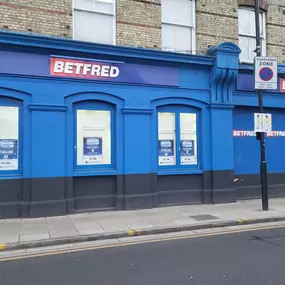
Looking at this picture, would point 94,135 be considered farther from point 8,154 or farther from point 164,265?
point 164,265

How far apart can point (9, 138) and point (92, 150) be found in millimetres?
2341

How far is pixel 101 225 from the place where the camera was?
8055 mm

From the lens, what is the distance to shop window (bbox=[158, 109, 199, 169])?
10.9 meters

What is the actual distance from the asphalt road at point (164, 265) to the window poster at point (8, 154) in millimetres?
3926

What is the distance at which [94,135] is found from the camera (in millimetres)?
10055

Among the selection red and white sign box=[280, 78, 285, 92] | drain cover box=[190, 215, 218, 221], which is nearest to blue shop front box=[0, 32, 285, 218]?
red and white sign box=[280, 78, 285, 92]

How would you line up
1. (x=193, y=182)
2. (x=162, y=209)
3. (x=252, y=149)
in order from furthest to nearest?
(x=252, y=149) → (x=193, y=182) → (x=162, y=209)

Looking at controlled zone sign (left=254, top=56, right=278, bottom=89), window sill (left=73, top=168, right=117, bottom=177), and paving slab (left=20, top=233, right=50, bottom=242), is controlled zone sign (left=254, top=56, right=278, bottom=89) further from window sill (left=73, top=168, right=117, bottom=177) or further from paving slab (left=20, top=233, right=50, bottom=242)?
paving slab (left=20, top=233, right=50, bottom=242)

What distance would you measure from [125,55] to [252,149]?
586 cm

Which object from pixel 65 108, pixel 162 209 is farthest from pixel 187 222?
pixel 65 108

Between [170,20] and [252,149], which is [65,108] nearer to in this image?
[170,20]

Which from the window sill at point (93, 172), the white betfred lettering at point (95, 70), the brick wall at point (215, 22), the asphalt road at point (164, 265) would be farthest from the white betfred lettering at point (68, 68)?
the asphalt road at point (164, 265)

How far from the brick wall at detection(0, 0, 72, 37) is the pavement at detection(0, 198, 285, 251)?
531 centimetres

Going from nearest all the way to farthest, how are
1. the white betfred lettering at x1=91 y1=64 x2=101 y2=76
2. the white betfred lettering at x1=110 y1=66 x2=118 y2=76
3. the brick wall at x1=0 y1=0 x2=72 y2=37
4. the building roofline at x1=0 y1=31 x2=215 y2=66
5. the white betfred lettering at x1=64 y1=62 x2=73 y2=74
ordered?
the building roofline at x1=0 y1=31 x2=215 y2=66
the brick wall at x1=0 y1=0 x2=72 y2=37
the white betfred lettering at x1=64 y1=62 x2=73 y2=74
the white betfred lettering at x1=91 y1=64 x2=101 y2=76
the white betfred lettering at x1=110 y1=66 x2=118 y2=76
